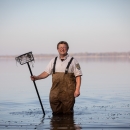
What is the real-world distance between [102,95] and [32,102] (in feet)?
8.97

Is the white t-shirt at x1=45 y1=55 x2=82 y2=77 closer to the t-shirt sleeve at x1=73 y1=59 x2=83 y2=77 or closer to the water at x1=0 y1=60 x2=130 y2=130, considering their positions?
the t-shirt sleeve at x1=73 y1=59 x2=83 y2=77

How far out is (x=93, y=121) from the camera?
952cm

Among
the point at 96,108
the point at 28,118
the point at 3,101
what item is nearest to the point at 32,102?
the point at 3,101

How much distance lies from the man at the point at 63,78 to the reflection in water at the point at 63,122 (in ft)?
0.84

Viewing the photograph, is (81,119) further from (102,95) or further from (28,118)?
(102,95)

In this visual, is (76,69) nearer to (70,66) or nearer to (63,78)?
(70,66)

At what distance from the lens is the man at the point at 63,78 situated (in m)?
9.85

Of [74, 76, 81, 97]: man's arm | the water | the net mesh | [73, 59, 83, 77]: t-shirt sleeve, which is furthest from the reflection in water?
the net mesh

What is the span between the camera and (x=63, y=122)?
9320 millimetres

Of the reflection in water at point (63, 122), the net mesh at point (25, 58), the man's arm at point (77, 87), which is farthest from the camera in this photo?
the net mesh at point (25, 58)

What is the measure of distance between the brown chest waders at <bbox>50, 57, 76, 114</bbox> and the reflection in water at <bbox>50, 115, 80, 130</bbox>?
228 mm

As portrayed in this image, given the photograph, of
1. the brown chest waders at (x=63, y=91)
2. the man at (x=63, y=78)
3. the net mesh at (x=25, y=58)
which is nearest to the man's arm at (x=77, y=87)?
the man at (x=63, y=78)

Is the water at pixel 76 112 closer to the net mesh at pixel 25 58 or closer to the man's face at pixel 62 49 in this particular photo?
the net mesh at pixel 25 58

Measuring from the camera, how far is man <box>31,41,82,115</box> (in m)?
9.85
